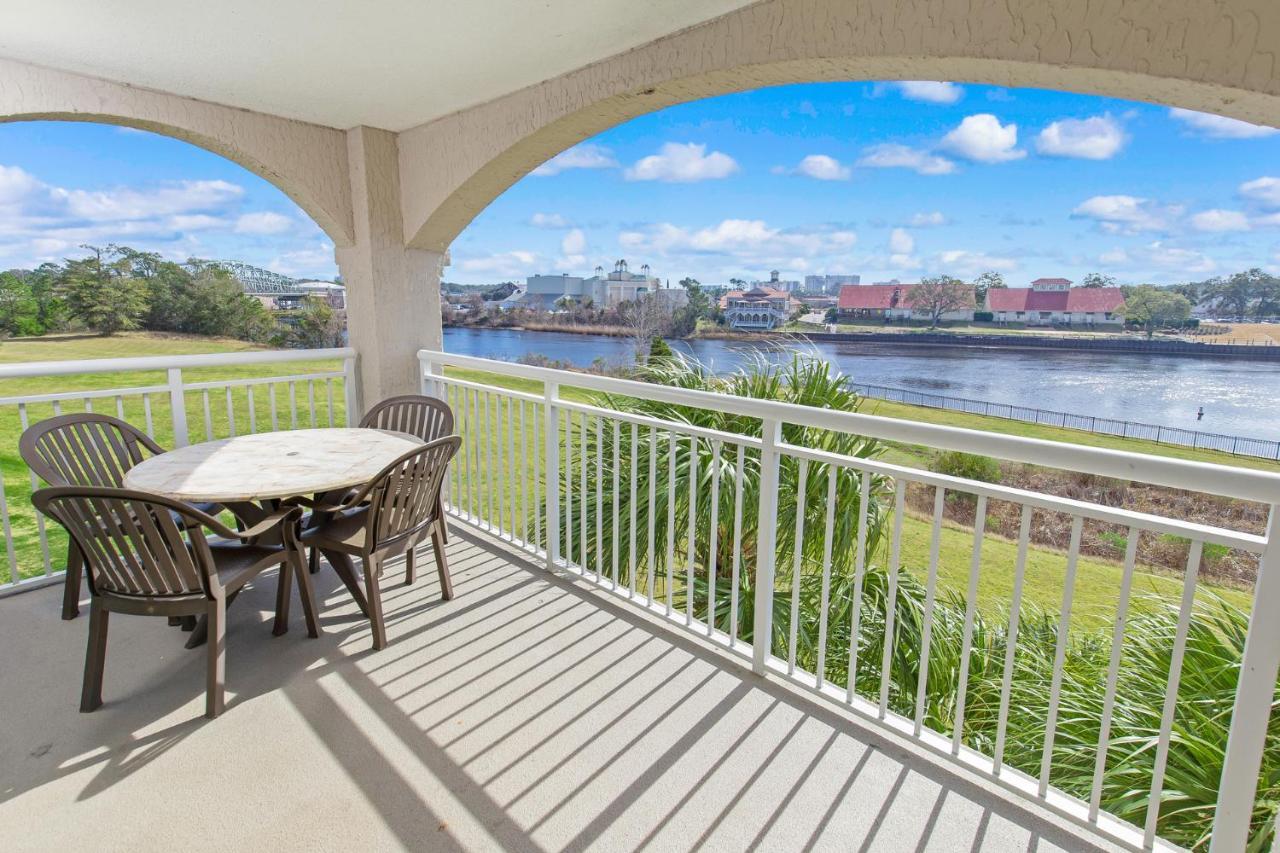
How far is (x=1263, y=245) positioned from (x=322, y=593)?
1102 cm

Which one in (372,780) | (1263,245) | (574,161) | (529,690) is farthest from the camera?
(574,161)

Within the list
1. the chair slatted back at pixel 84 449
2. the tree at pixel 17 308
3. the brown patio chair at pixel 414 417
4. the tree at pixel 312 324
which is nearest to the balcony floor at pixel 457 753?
the chair slatted back at pixel 84 449

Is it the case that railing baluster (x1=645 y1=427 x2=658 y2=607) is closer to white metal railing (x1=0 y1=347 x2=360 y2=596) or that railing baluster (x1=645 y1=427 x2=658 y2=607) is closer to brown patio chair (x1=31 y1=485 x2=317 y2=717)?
brown patio chair (x1=31 y1=485 x2=317 y2=717)

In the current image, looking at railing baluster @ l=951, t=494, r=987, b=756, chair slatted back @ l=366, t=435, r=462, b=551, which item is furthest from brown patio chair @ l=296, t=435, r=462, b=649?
railing baluster @ l=951, t=494, r=987, b=756

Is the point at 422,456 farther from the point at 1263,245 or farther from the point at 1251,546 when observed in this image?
the point at 1263,245

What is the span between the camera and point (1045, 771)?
70.8 inches

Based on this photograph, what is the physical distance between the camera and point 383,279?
4207mm

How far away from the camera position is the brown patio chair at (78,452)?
8.70 ft

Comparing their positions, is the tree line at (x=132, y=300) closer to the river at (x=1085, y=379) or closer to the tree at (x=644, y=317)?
the tree at (x=644, y=317)

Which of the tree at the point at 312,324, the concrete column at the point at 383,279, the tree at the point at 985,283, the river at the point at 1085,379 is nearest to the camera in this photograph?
the concrete column at the point at 383,279

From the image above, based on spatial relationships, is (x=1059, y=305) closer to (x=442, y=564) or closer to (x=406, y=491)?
(x=442, y=564)

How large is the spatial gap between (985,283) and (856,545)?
22.6 feet

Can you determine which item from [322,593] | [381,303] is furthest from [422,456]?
[381,303]

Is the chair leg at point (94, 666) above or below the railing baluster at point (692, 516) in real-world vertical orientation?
below
